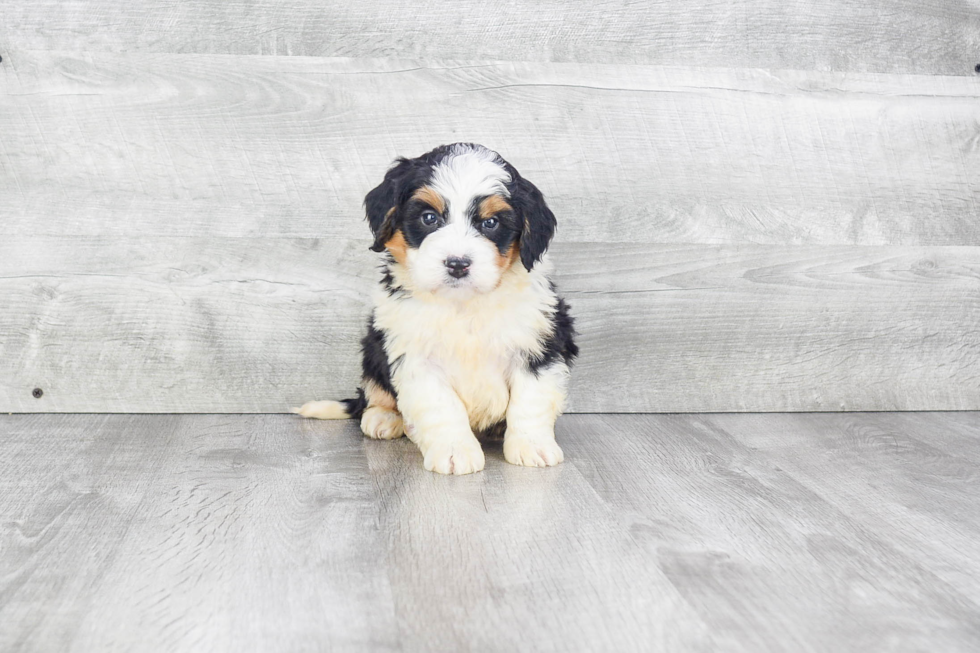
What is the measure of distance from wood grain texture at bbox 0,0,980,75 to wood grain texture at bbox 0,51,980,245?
0.05 metres

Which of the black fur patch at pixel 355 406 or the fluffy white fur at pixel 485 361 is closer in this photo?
the fluffy white fur at pixel 485 361

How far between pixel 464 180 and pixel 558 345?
488 millimetres

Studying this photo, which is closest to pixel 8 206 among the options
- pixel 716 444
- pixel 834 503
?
pixel 716 444

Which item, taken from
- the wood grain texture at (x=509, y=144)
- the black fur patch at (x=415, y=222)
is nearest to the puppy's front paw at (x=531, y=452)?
the black fur patch at (x=415, y=222)

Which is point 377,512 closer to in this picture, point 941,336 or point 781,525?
point 781,525

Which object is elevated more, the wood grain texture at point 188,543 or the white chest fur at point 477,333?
the white chest fur at point 477,333

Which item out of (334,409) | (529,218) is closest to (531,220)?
(529,218)

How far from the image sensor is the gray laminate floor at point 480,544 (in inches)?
52.8

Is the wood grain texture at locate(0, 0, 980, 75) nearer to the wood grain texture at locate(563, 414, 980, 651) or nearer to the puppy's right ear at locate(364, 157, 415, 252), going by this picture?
the puppy's right ear at locate(364, 157, 415, 252)

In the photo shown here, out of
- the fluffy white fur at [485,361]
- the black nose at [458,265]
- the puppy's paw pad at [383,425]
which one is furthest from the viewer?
the puppy's paw pad at [383,425]

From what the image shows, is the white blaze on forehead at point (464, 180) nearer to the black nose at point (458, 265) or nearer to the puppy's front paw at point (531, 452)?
the black nose at point (458, 265)

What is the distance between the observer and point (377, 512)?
6.06 feet

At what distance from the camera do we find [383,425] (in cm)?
247

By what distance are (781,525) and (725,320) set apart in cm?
117
